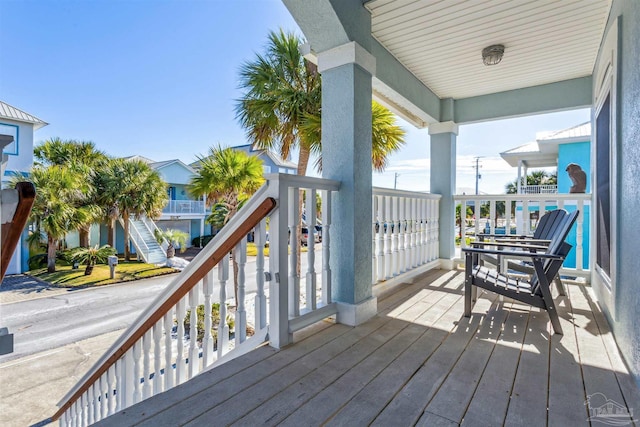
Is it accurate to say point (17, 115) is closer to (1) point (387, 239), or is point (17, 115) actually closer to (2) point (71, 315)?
(2) point (71, 315)

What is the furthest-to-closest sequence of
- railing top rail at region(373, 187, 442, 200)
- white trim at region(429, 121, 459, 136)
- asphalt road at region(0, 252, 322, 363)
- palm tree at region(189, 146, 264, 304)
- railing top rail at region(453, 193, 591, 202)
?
1. palm tree at region(189, 146, 264, 304)
2. asphalt road at region(0, 252, 322, 363)
3. white trim at region(429, 121, 459, 136)
4. railing top rail at region(453, 193, 591, 202)
5. railing top rail at region(373, 187, 442, 200)

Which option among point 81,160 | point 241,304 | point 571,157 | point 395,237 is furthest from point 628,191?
point 81,160

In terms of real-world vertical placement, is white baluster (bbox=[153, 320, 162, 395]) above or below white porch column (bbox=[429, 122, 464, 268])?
below

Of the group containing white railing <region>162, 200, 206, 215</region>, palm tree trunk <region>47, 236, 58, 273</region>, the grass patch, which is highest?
white railing <region>162, 200, 206, 215</region>

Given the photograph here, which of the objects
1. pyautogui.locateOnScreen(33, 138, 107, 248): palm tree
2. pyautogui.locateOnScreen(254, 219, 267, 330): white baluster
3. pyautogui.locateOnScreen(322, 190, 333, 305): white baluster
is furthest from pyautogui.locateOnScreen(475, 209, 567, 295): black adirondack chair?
pyautogui.locateOnScreen(33, 138, 107, 248): palm tree

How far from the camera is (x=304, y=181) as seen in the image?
204cm

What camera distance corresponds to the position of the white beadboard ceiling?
259 cm

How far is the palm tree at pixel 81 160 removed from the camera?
12.2m

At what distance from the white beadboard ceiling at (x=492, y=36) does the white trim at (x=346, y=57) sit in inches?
18.7

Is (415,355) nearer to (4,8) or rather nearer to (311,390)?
(311,390)

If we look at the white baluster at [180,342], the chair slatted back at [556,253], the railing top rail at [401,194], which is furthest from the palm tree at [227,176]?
the chair slatted back at [556,253]

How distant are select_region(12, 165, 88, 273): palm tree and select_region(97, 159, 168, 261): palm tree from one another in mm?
1128

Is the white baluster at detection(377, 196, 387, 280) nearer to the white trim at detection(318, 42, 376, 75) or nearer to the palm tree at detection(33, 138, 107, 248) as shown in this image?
the white trim at detection(318, 42, 376, 75)

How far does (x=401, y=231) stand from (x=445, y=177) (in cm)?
152
